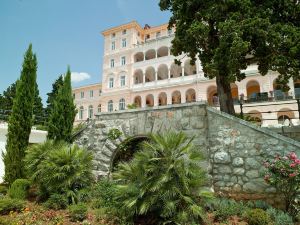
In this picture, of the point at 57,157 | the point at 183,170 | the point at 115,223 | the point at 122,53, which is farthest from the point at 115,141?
the point at 122,53

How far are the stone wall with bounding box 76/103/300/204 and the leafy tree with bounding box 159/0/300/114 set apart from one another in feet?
11.5

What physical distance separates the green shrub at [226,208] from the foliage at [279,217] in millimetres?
686

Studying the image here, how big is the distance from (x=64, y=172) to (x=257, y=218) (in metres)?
6.07

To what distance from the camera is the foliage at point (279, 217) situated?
618 centimetres

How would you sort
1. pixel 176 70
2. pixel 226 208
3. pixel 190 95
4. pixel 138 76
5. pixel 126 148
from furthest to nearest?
pixel 138 76
pixel 176 70
pixel 190 95
pixel 126 148
pixel 226 208

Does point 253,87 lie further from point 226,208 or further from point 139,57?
point 226,208

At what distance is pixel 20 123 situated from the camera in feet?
36.1

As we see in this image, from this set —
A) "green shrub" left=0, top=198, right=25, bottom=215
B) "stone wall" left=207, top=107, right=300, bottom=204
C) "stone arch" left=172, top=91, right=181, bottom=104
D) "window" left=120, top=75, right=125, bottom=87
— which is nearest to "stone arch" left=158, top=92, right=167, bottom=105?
"stone arch" left=172, top=91, right=181, bottom=104

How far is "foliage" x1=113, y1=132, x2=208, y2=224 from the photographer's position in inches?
234

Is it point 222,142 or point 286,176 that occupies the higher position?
point 222,142

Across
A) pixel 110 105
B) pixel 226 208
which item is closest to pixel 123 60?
pixel 110 105

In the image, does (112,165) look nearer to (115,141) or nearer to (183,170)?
(115,141)

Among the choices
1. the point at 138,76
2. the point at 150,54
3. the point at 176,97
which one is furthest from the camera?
the point at 138,76

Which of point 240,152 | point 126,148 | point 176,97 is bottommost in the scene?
point 240,152
